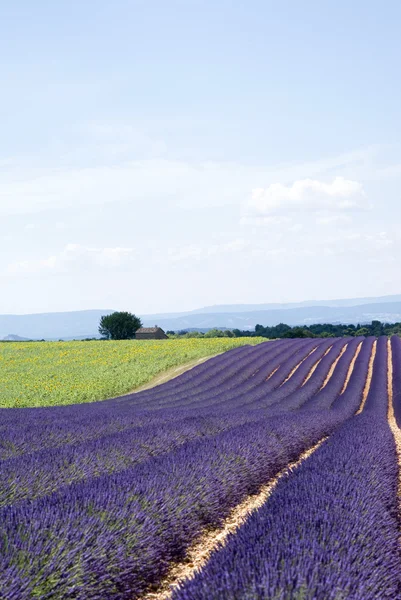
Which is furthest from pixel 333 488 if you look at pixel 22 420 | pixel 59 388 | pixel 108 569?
pixel 59 388

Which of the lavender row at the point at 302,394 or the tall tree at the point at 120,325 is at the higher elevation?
the tall tree at the point at 120,325

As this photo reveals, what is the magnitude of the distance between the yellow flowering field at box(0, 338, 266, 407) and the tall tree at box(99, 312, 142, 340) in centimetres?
1974

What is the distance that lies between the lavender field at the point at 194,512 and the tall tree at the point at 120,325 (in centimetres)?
4911

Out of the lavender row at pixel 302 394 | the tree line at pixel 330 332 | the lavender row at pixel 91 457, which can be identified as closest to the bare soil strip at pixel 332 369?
the lavender row at pixel 302 394

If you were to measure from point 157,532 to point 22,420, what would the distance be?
7.52 meters

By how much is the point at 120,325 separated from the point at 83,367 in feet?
104

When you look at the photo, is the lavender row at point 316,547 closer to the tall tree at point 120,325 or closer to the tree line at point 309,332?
the tree line at point 309,332

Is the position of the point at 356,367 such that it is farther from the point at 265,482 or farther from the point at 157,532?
the point at 157,532

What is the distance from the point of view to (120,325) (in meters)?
59.5

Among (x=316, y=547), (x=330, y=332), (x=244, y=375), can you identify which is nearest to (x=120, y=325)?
(x=330, y=332)

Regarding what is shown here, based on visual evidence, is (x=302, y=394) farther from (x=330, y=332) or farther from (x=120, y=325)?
(x=330, y=332)

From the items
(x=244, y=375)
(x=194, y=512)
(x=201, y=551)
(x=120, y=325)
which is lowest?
(x=201, y=551)

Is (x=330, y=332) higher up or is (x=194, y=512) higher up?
(x=330, y=332)

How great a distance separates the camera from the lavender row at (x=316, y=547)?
2855 mm
